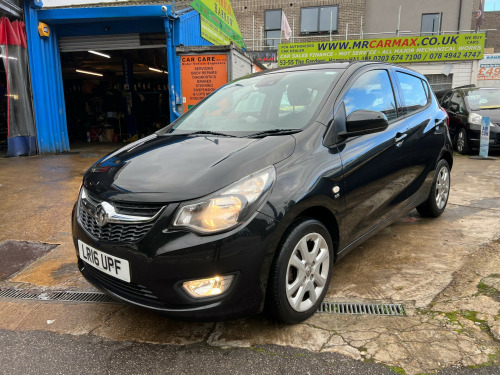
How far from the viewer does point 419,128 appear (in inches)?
143

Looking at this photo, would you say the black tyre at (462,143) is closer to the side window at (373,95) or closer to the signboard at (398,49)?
the signboard at (398,49)

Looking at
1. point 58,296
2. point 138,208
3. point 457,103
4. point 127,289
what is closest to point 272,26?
point 457,103

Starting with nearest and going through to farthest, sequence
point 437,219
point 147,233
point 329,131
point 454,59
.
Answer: point 147,233 < point 329,131 < point 437,219 < point 454,59

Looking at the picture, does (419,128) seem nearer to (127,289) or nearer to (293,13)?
(127,289)

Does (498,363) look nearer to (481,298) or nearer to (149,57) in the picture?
(481,298)

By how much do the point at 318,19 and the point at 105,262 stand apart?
2051 cm

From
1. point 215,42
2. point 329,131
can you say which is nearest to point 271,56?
point 215,42

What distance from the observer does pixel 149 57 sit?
44.3ft

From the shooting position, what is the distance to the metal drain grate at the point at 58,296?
2.89 m

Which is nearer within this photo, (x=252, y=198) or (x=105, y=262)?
(x=252, y=198)

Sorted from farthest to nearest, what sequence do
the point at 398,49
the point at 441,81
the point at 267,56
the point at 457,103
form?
the point at 267,56 < the point at 441,81 < the point at 398,49 < the point at 457,103

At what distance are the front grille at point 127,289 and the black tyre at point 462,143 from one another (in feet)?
30.2

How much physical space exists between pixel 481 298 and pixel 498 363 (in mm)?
716

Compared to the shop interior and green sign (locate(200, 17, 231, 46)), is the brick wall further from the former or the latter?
green sign (locate(200, 17, 231, 46))
